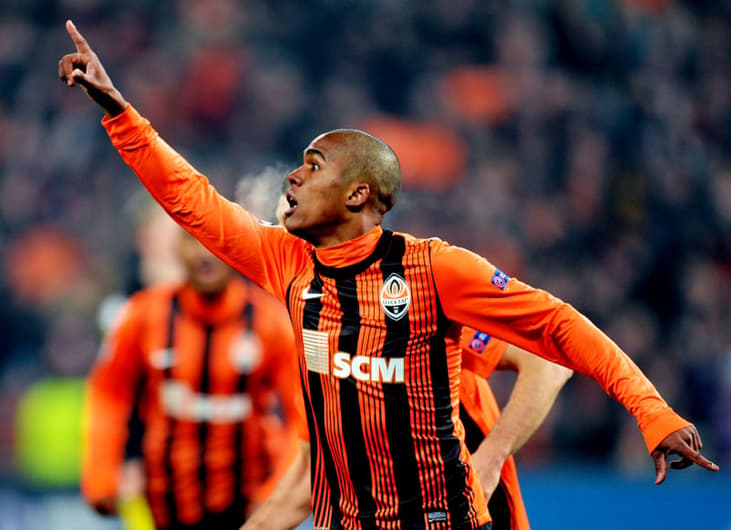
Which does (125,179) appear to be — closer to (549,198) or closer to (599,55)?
(549,198)

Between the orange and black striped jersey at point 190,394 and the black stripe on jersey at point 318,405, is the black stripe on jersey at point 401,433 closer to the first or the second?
the black stripe on jersey at point 318,405

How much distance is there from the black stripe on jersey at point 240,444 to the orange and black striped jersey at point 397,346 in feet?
6.94

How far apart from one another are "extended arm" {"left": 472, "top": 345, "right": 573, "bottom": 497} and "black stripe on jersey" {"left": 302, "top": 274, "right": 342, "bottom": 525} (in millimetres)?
428

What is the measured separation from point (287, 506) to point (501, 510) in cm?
64

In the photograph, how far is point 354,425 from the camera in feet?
9.73

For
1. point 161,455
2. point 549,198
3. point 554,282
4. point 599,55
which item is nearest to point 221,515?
point 161,455

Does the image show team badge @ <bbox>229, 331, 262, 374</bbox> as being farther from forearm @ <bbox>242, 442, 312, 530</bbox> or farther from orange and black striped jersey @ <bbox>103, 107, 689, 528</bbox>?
orange and black striped jersey @ <bbox>103, 107, 689, 528</bbox>

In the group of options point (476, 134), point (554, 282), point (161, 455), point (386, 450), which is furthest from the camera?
point (476, 134)

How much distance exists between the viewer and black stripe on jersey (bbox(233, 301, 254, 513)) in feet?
17.0

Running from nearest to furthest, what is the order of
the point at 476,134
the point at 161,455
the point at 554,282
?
the point at 161,455, the point at 554,282, the point at 476,134

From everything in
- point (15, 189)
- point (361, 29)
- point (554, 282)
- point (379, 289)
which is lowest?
point (379, 289)

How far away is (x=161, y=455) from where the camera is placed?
514 centimetres

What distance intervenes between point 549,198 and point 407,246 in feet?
21.9

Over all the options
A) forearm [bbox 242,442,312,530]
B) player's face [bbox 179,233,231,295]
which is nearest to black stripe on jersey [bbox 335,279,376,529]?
forearm [bbox 242,442,312,530]
